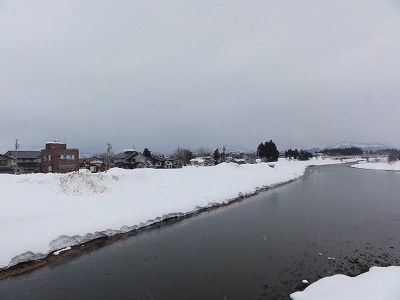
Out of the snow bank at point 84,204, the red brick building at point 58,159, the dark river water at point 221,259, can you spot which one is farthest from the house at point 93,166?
the dark river water at point 221,259

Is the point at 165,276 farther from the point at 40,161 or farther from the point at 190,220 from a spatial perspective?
the point at 40,161

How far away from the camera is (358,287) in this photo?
310 inches

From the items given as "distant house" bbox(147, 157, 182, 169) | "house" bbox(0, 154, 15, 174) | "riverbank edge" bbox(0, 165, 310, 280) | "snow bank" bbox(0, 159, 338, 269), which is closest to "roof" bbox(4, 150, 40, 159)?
"house" bbox(0, 154, 15, 174)

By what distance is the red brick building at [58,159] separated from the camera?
4859 centimetres

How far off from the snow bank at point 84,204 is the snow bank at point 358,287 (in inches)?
441

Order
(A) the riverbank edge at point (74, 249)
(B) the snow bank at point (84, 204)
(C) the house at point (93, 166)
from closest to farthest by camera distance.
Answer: (A) the riverbank edge at point (74, 249)
(B) the snow bank at point (84, 204)
(C) the house at point (93, 166)

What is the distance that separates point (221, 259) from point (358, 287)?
5.66 metres

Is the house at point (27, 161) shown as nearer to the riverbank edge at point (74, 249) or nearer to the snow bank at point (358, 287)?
the riverbank edge at point (74, 249)

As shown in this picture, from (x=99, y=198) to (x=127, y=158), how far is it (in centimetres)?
4540

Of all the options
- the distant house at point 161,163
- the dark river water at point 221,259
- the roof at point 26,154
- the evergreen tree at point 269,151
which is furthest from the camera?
the evergreen tree at point 269,151

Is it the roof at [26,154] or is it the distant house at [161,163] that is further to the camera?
the distant house at [161,163]

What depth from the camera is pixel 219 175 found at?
36.6 metres

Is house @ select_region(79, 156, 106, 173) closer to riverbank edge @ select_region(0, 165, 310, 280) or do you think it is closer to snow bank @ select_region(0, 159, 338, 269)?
snow bank @ select_region(0, 159, 338, 269)

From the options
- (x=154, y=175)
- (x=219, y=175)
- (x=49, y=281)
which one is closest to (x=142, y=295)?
(x=49, y=281)
